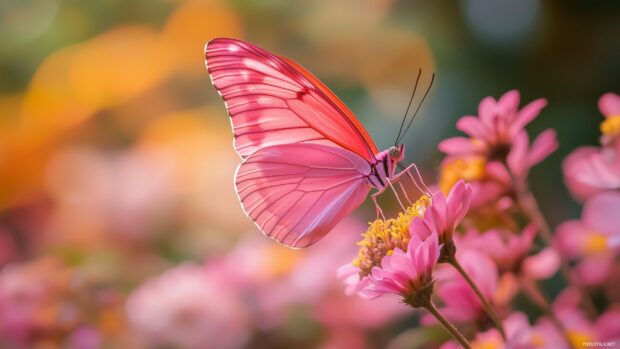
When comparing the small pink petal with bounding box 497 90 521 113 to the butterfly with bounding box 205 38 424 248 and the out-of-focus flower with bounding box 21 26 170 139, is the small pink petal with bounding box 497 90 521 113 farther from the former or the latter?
the out-of-focus flower with bounding box 21 26 170 139

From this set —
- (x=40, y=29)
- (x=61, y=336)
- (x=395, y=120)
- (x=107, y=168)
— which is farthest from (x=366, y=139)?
(x=40, y=29)

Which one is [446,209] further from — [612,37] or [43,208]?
[43,208]

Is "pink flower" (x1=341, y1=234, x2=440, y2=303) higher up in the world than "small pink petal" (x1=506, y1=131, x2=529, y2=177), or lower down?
lower down

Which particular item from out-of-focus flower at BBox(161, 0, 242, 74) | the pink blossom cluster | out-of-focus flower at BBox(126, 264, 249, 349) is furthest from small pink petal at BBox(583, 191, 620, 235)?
out-of-focus flower at BBox(161, 0, 242, 74)

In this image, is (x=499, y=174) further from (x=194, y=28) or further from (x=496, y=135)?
(x=194, y=28)

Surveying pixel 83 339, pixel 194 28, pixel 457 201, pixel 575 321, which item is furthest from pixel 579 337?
pixel 194 28

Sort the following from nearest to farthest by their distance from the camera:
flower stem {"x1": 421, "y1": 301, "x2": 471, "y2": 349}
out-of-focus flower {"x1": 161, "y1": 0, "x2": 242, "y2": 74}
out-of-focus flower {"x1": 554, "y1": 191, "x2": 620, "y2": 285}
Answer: flower stem {"x1": 421, "y1": 301, "x2": 471, "y2": 349}, out-of-focus flower {"x1": 554, "y1": 191, "x2": 620, "y2": 285}, out-of-focus flower {"x1": 161, "y1": 0, "x2": 242, "y2": 74}

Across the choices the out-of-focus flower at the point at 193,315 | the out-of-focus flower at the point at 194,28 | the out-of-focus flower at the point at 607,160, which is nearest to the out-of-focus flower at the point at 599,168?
the out-of-focus flower at the point at 607,160
